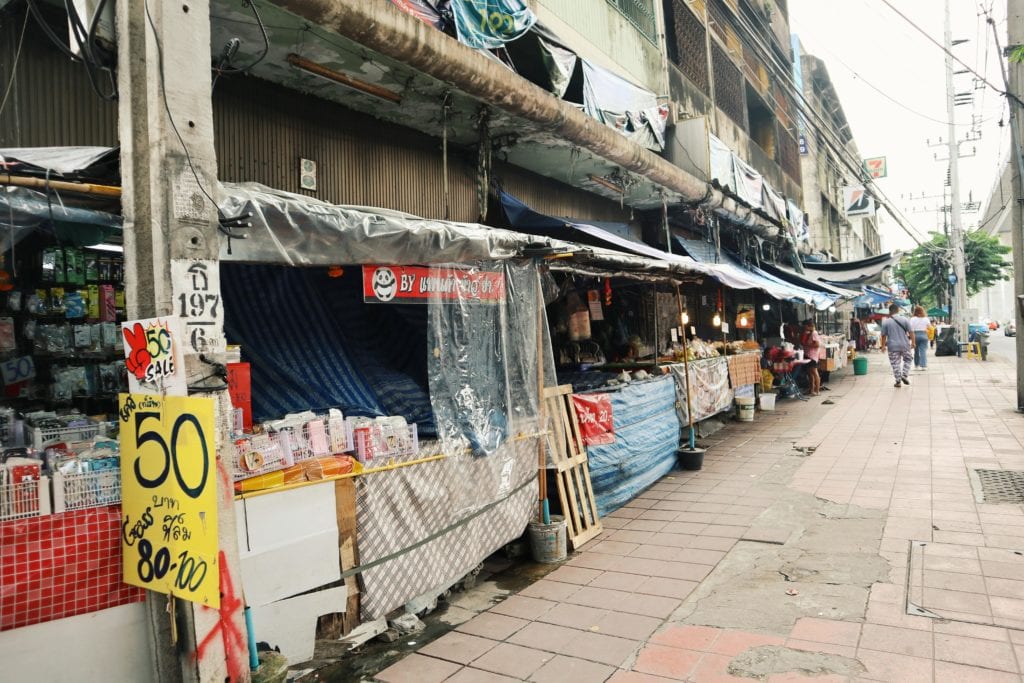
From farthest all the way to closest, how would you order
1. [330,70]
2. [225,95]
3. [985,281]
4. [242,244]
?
[985,281] < [330,70] < [225,95] < [242,244]

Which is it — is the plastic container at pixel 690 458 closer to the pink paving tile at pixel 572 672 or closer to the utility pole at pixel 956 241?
the pink paving tile at pixel 572 672

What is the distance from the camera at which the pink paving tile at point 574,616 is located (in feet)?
14.9

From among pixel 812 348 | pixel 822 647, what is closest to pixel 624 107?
pixel 822 647

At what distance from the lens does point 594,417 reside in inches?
274

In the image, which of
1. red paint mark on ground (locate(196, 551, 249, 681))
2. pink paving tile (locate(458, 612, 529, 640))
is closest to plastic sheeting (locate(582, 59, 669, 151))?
pink paving tile (locate(458, 612, 529, 640))

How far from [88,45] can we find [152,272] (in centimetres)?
126

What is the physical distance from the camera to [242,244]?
12.8ft

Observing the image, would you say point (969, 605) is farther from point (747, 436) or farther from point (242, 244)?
point (747, 436)

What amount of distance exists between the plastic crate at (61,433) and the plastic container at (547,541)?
3.63 m

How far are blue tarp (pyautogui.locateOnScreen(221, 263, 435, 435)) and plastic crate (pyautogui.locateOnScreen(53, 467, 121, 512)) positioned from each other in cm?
156

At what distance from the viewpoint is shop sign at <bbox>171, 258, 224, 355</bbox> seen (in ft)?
10.9

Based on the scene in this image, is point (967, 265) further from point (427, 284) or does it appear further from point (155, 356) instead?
point (155, 356)

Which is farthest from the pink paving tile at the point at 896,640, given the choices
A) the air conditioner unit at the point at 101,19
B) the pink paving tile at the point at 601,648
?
the air conditioner unit at the point at 101,19

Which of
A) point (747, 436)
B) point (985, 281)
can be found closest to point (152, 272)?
point (747, 436)
